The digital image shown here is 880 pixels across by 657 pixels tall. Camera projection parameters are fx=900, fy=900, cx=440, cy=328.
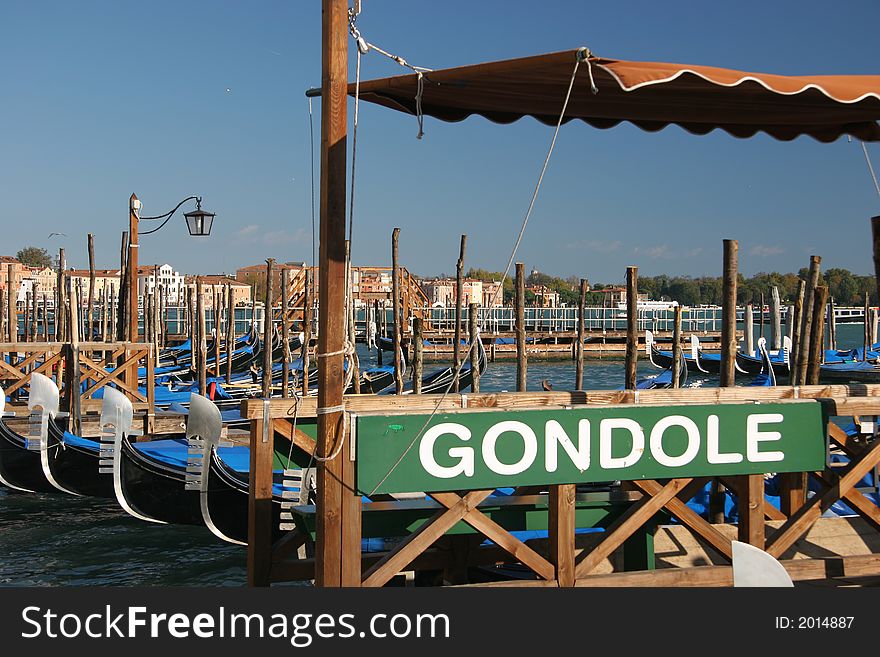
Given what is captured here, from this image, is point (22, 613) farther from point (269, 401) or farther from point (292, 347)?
point (292, 347)

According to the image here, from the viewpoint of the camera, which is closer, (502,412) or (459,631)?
(459,631)

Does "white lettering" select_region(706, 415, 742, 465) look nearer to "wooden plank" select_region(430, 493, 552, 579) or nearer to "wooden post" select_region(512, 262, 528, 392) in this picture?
"wooden plank" select_region(430, 493, 552, 579)

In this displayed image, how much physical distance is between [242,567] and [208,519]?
68cm

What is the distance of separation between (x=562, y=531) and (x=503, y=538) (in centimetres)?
24

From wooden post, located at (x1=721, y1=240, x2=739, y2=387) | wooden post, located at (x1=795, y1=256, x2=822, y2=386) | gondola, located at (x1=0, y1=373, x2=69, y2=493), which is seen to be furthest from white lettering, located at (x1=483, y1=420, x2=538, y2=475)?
gondola, located at (x1=0, y1=373, x2=69, y2=493)

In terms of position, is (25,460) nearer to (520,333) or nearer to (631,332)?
(520,333)

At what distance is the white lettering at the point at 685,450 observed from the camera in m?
3.54

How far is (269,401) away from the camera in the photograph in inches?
160

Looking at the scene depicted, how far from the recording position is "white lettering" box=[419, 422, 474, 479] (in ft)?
10.9

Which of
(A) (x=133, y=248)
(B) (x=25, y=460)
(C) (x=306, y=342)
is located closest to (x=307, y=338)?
(C) (x=306, y=342)

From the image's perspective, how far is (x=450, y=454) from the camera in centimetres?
334

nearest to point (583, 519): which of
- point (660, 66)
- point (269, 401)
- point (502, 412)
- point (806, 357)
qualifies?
point (502, 412)

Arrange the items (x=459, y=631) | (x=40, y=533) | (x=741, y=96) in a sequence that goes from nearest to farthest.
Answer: (x=459, y=631)
(x=741, y=96)
(x=40, y=533)

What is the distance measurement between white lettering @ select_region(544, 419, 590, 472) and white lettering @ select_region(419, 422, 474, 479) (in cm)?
30
